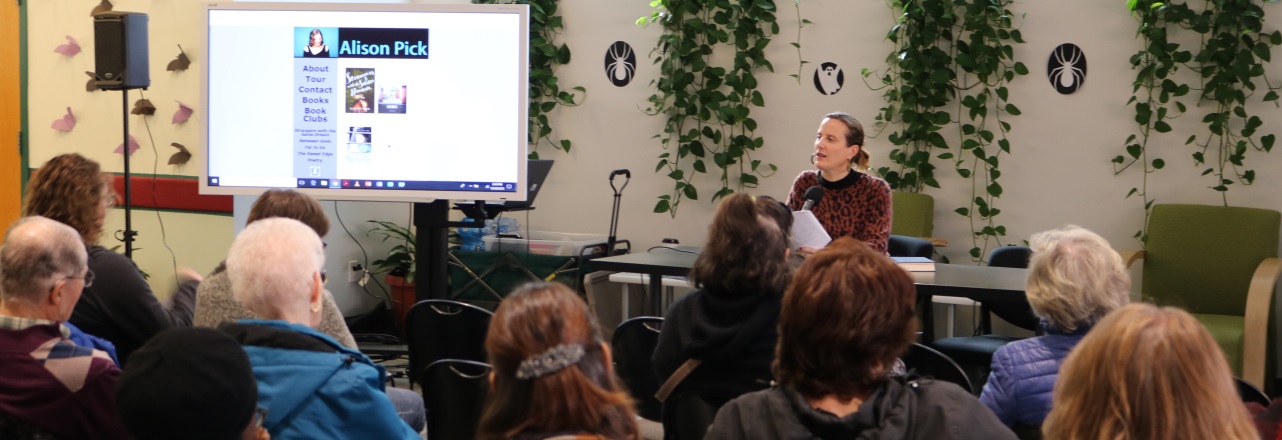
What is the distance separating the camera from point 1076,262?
2244 mm

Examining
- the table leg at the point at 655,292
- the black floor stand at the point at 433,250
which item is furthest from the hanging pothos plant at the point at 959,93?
the black floor stand at the point at 433,250

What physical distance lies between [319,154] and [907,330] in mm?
2929

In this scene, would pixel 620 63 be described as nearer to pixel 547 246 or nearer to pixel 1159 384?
pixel 547 246

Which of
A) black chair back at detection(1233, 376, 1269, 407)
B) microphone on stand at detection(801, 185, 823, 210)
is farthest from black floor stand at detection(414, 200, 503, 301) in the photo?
black chair back at detection(1233, 376, 1269, 407)


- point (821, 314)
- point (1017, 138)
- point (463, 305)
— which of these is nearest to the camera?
point (821, 314)

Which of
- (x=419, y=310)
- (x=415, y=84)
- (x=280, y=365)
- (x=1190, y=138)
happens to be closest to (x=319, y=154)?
(x=415, y=84)

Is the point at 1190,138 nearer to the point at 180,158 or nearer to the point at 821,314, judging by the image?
the point at 821,314

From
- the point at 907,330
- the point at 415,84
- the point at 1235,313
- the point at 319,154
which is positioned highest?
the point at 415,84

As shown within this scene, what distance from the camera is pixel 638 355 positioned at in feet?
9.39

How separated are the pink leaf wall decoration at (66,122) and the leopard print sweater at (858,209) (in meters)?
4.07

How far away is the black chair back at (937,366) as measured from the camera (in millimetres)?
2314

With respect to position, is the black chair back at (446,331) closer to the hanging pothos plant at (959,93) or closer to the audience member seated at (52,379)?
the audience member seated at (52,379)

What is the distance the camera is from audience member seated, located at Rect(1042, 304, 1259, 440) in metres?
1.33

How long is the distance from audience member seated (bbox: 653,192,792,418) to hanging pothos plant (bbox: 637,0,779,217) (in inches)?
134
